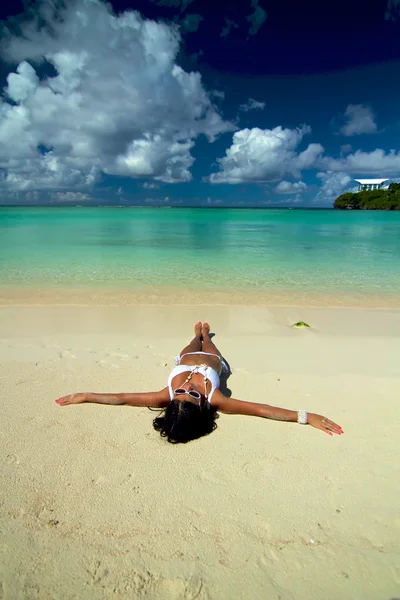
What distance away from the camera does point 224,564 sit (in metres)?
2.34

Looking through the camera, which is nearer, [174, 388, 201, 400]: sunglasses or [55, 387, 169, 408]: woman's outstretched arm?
[174, 388, 201, 400]: sunglasses

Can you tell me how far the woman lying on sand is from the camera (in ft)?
11.5

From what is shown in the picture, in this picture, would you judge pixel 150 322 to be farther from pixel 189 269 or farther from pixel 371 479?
pixel 189 269

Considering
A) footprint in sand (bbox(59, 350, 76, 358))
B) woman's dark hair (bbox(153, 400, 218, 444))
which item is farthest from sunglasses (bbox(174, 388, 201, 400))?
footprint in sand (bbox(59, 350, 76, 358))

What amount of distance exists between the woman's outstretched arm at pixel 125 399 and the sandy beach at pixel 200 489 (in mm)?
92

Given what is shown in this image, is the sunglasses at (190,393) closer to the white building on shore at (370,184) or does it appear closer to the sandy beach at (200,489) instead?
the sandy beach at (200,489)

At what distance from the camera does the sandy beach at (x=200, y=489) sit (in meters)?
2.26

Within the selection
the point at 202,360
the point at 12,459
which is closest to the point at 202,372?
the point at 202,360

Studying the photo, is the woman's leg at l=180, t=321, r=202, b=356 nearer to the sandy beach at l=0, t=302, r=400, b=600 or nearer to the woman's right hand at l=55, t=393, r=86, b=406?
the sandy beach at l=0, t=302, r=400, b=600

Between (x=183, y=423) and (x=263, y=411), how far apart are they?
96 centimetres

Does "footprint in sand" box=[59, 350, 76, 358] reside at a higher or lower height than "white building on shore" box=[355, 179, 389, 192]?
lower

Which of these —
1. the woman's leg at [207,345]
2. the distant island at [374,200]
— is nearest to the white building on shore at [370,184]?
the distant island at [374,200]

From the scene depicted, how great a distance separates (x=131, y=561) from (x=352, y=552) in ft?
4.98

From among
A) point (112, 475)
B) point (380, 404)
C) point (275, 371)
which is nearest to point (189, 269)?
point (275, 371)
